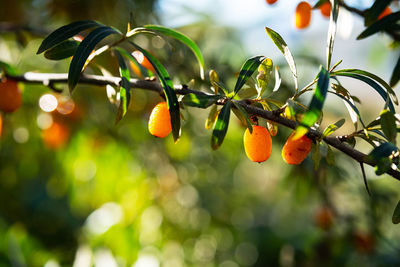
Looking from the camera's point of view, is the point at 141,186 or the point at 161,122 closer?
the point at 161,122

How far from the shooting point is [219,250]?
1820mm

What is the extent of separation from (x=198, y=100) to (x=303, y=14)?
37cm

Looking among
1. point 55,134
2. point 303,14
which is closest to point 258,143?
point 303,14

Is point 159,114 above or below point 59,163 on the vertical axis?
above

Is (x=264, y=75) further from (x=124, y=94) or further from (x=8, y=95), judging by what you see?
(x=8, y=95)

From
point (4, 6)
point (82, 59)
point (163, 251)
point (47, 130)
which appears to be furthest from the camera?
point (163, 251)

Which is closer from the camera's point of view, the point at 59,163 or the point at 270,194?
the point at 59,163

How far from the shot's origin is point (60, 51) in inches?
20.6

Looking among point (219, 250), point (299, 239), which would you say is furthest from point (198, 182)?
point (299, 239)

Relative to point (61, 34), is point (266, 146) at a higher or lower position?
lower

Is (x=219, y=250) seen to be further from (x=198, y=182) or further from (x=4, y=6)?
(x=4, y=6)

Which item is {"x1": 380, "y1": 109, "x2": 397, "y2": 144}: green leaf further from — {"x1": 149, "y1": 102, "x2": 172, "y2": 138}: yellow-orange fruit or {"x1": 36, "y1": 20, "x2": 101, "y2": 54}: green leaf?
{"x1": 36, "y1": 20, "x2": 101, "y2": 54}: green leaf

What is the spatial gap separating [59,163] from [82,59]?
1424mm

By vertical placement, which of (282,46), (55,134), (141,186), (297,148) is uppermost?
(282,46)
